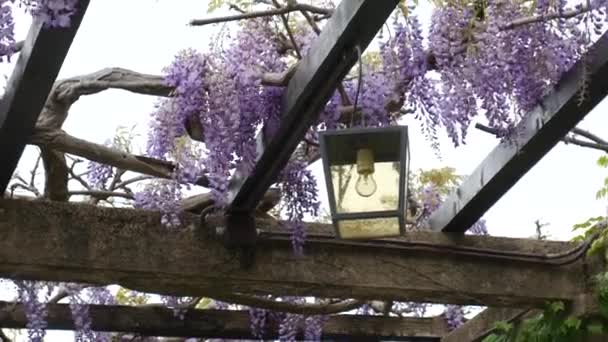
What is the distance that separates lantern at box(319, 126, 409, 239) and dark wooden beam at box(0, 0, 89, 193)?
68cm

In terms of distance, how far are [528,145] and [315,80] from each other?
878 mm

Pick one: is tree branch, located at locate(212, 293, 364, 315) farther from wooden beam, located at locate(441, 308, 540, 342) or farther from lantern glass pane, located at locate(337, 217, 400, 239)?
lantern glass pane, located at locate(337, 217, 400, 239)

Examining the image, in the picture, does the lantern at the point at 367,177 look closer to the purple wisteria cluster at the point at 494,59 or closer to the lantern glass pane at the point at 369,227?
the lantern glass pane at the point at 369,227

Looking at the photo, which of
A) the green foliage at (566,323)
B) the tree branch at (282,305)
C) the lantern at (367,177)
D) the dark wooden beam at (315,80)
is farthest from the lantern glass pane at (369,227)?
the green foliage at (566,323)

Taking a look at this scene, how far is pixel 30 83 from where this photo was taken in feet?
9.75

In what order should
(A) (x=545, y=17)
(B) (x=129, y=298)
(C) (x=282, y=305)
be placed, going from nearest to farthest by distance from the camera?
(A) (x=545, y=17) → (C) (x=282, y=305) → (B) (x=129, y=298)

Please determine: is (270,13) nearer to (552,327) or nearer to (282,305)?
(282,305)

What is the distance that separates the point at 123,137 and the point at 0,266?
0.88 metres

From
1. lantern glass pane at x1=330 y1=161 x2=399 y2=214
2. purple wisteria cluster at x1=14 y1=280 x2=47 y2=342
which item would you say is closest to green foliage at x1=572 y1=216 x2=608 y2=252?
lantern glass pane at x1=330 y1=161 x2=399 y2=214

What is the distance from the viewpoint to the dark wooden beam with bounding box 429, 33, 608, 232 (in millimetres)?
3229

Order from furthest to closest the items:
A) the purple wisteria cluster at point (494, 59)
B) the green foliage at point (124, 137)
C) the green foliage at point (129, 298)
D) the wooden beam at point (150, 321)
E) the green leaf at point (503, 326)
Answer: the green foliage at point (129, 298) < the wooden beam at point (150, 321) < the green leaf at point (503, 326) < the green foliage at point (124, 137) < the purple wisteria cluster at point (494, 59)

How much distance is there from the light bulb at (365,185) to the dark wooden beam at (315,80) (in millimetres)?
255

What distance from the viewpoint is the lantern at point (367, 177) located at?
2.91 metres

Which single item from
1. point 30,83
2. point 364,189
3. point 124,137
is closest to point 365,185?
point 364,189
